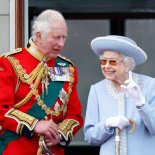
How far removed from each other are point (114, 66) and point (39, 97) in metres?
0.48

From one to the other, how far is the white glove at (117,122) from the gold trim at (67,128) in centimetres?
25

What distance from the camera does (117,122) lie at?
484 centimetres

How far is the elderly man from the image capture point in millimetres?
4883

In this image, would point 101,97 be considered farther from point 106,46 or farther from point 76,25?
point 76,25

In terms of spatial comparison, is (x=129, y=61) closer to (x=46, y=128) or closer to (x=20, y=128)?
(x=46, y=128)

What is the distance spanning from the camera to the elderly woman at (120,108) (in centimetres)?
489

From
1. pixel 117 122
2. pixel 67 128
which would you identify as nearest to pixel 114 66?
pixel 117 122

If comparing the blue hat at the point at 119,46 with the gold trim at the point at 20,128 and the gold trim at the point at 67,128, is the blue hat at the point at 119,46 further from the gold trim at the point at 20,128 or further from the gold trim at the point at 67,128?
the gold trim at the point at 20,128

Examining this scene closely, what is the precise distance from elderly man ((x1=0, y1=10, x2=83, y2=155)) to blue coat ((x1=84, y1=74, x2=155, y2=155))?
0.48 ft

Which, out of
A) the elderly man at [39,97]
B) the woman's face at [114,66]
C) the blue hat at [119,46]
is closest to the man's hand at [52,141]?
the elderly man at [39,97]

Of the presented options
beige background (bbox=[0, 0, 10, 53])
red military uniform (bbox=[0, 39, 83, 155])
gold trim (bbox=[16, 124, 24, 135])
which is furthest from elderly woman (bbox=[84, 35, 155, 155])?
beige background (bbox=[0, 0, 10, 53])

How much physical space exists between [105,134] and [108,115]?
0.12 meters

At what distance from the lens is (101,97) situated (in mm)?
5016

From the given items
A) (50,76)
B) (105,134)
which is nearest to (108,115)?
(105,134)
